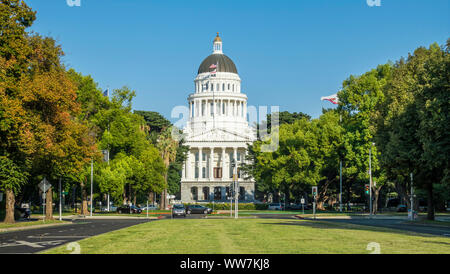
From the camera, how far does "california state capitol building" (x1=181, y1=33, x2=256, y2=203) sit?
482 feet

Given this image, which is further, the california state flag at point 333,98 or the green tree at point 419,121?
the california state flag at point 333,98

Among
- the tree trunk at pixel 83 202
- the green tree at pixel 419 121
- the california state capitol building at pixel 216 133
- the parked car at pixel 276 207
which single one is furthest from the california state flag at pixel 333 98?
the california state capitol building at pixel 216 133

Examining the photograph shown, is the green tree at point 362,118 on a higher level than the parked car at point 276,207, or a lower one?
→ higher

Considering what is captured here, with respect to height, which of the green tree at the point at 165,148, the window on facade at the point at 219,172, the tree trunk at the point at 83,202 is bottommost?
the tree trunk at the point at 83,202

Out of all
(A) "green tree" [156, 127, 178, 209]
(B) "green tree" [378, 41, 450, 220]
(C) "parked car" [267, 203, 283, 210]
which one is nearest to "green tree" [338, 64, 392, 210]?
(B) "green tree" [378, 41, 450, 220]

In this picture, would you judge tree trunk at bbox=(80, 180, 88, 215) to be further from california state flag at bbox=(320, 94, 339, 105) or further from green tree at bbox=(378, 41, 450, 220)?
california state flag at bbox=(320, 94, 339, 105)

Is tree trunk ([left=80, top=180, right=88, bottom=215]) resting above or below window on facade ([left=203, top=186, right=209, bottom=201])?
above

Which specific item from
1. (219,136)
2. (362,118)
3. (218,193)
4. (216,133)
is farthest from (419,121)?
(216,133)

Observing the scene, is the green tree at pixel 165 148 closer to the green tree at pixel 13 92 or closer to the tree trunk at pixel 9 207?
the tree trunk at pixel 9 207

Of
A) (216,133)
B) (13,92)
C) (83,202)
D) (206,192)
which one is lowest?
(206,192)

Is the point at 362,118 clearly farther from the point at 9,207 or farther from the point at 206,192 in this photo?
the point at 206,192

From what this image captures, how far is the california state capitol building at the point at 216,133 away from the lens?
146875 mm

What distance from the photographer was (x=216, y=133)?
151 metres
